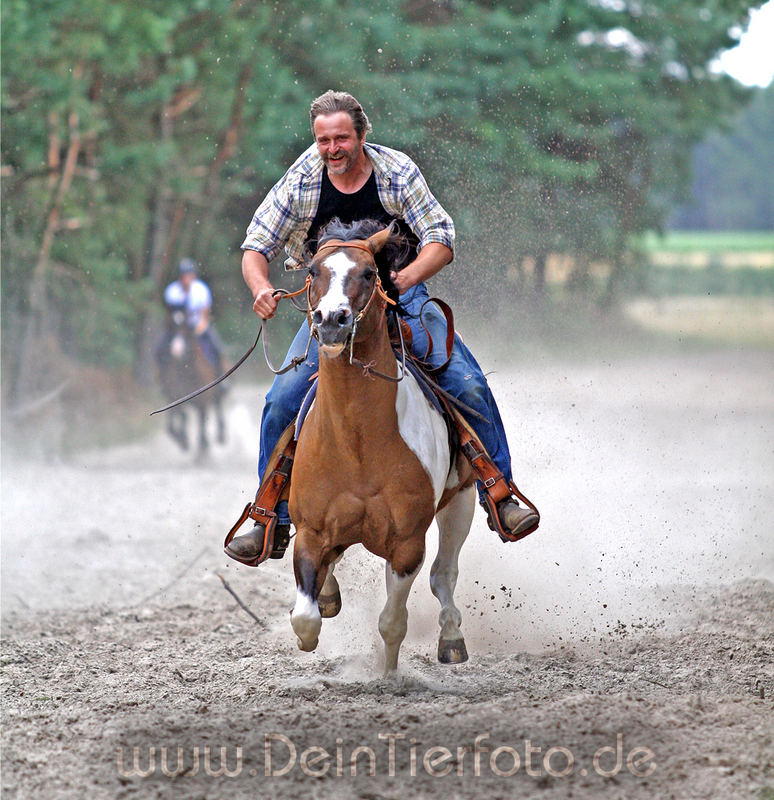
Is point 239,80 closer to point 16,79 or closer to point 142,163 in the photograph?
point 142,163

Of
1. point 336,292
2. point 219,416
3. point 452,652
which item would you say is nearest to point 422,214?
point 336,292

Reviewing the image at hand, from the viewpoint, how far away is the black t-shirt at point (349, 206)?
198 inches

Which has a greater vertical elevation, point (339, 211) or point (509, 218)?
point (509, 218)

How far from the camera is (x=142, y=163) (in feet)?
53.7

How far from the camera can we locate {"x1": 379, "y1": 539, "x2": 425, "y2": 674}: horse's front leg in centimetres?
482

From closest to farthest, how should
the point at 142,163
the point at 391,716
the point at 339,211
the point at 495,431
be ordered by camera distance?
the point at 391,716 → the point at 339,211 → the point at 495,431 → the point at 142,163

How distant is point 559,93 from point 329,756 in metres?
11.2

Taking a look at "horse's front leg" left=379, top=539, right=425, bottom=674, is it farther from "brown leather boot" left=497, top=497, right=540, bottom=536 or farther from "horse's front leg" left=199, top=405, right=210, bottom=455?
"horse's front leg" left=199, top=405, right=210, bottom=455

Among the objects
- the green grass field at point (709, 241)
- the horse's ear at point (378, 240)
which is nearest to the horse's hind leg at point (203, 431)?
the green grass field at point (709, 241)

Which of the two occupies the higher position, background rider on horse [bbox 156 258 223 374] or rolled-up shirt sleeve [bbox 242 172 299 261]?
background rider on horse [bbox 156 258 223 374]

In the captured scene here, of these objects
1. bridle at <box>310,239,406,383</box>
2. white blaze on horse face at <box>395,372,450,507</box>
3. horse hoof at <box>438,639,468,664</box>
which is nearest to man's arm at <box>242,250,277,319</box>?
bridle at <box>310,239,406,383</box>

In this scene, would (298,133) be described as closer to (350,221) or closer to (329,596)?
(350,221)

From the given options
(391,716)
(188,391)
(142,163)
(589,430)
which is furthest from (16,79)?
(391,716)

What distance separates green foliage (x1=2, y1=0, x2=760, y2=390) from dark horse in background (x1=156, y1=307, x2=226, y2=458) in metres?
1.55
